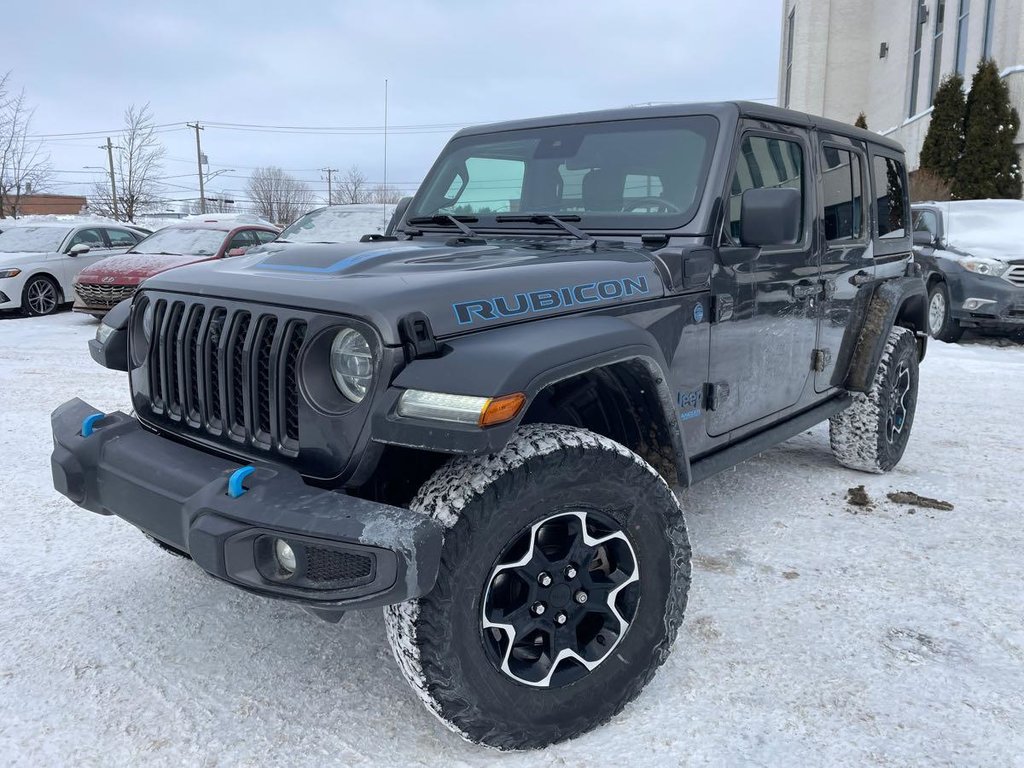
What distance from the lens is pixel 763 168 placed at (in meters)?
3.47

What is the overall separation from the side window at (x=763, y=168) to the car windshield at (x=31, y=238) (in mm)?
12252

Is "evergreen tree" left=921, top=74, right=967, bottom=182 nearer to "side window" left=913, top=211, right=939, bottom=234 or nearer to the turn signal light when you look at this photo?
"side window" left=913, top=211, right=939, bottom=234

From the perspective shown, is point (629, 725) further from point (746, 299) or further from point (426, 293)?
point (746, 299)

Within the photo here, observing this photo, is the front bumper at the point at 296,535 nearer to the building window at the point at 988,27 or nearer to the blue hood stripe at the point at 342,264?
the blue hood stripe at the point at 342,264

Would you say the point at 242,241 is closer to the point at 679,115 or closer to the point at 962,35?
the point at 679,115

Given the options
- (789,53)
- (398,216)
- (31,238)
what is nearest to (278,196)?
(789,53)

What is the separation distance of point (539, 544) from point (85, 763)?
1.35 metres

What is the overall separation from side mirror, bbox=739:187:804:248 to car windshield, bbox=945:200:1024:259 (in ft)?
27.2

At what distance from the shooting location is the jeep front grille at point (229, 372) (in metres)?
2.25

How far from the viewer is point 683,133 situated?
3303 mm

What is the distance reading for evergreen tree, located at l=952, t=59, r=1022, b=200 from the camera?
53.7 feet

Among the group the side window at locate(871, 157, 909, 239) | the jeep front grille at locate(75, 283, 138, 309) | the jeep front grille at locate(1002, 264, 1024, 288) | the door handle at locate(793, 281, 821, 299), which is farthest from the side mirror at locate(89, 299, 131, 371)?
the jeep front grille at locate(1002, 264, 1024, 288)

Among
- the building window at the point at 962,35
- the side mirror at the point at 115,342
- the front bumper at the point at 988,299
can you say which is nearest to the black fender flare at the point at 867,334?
the side mirror at the point at 115,342

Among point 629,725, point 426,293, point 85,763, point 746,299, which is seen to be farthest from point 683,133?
point 85,763
